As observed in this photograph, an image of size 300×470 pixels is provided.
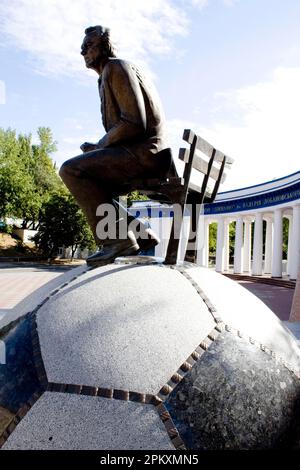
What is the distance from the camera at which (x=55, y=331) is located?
2475mm

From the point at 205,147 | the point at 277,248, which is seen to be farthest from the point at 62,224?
the point at 205,147

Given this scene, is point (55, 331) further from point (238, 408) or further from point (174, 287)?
point (238, 408)

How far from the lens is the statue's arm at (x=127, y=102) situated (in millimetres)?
3213

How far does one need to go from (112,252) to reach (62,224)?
33.7 meters

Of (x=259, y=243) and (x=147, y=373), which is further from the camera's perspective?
(x=259, y=243)

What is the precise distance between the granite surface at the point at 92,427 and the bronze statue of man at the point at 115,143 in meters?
1.28

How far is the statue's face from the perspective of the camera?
3.46m

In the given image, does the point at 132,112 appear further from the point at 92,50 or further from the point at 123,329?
the point at 123,329

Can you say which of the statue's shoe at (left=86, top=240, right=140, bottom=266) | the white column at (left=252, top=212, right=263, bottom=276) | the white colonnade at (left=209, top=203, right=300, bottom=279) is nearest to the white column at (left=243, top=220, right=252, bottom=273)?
the white colonnade at (left=209, top=203, right=300, bottom=279)

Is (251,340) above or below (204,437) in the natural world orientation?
above

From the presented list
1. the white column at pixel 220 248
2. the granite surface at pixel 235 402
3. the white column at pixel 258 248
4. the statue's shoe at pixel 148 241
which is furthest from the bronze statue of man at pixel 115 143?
the white column at pixel 220 248

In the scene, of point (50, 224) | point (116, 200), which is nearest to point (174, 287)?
point (116, 200)

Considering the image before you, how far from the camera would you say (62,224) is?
36.3 metres

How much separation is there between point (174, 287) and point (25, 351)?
961mm
